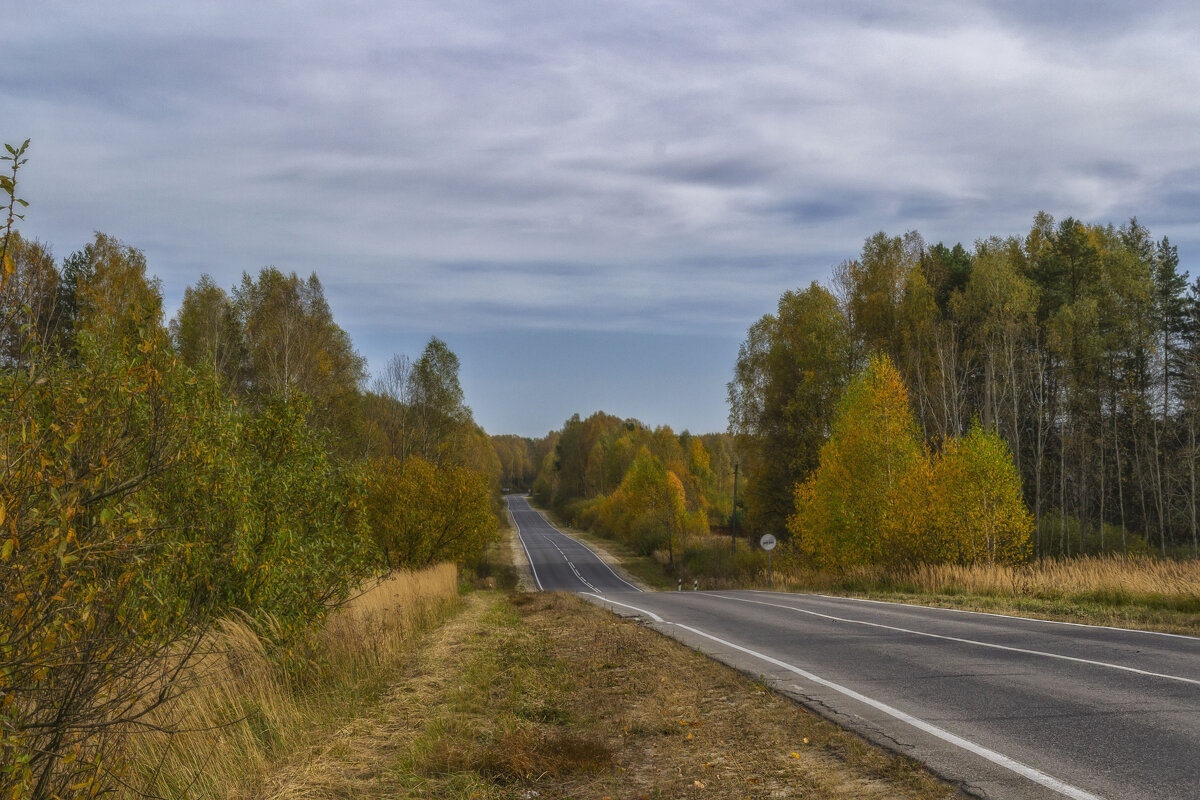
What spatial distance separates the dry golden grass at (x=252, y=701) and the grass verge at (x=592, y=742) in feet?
1.34

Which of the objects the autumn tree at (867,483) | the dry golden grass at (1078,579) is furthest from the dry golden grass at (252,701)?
the autumn tree at (867,483)

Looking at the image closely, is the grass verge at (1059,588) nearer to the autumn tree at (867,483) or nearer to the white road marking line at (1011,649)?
the autumn tree at (867,483)

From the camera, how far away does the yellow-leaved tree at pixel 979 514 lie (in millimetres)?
25562

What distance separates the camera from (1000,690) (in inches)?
301

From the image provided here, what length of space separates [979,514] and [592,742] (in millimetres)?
22922

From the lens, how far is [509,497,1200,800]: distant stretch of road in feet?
17.0

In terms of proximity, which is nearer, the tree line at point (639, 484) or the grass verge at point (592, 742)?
the grass verge at point (592, 742)

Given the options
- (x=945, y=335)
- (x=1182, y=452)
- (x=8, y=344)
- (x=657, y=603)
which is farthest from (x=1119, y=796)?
(x=945, y=335)

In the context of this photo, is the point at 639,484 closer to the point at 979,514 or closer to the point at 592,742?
the point at 979,514

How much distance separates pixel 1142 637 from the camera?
1102 centimetres

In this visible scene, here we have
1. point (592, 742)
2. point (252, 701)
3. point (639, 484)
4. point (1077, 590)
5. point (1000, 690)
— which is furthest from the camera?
point (639, 484)

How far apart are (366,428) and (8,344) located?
41.2 metres

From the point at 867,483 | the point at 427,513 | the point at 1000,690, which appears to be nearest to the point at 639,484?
the point at 867,483

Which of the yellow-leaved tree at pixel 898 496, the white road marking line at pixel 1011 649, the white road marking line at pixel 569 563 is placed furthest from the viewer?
the white road marking line at pixel 569 563
